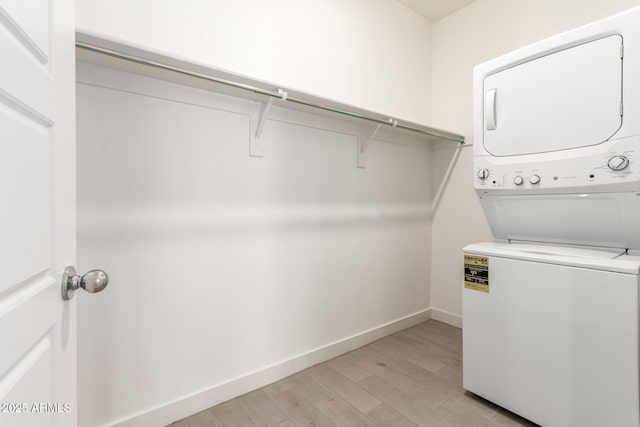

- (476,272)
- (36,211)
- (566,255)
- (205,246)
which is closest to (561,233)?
(566,255)

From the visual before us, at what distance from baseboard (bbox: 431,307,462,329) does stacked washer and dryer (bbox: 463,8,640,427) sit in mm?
968

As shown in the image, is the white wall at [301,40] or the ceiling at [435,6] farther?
the ceiling at [435,6]

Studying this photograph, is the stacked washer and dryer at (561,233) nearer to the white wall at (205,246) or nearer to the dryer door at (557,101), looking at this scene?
the dryer door at (557,101)

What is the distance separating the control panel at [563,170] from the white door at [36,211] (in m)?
1.79

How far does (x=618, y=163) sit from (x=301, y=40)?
1706 mm

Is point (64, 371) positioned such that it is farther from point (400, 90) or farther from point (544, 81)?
point (400, 90)

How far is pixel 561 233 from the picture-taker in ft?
4.94

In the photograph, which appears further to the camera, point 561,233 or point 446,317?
point 446,317

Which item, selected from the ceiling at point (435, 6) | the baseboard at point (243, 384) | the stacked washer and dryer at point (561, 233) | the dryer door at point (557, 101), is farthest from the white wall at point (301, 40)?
the baseboard at point (243, 384)

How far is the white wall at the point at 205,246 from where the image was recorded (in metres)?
1.24

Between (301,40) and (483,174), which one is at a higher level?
(301,40)

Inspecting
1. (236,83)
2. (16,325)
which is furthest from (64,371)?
(236,83)

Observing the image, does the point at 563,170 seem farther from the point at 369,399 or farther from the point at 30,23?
the point at 30,23

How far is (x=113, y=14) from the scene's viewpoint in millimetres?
1233
